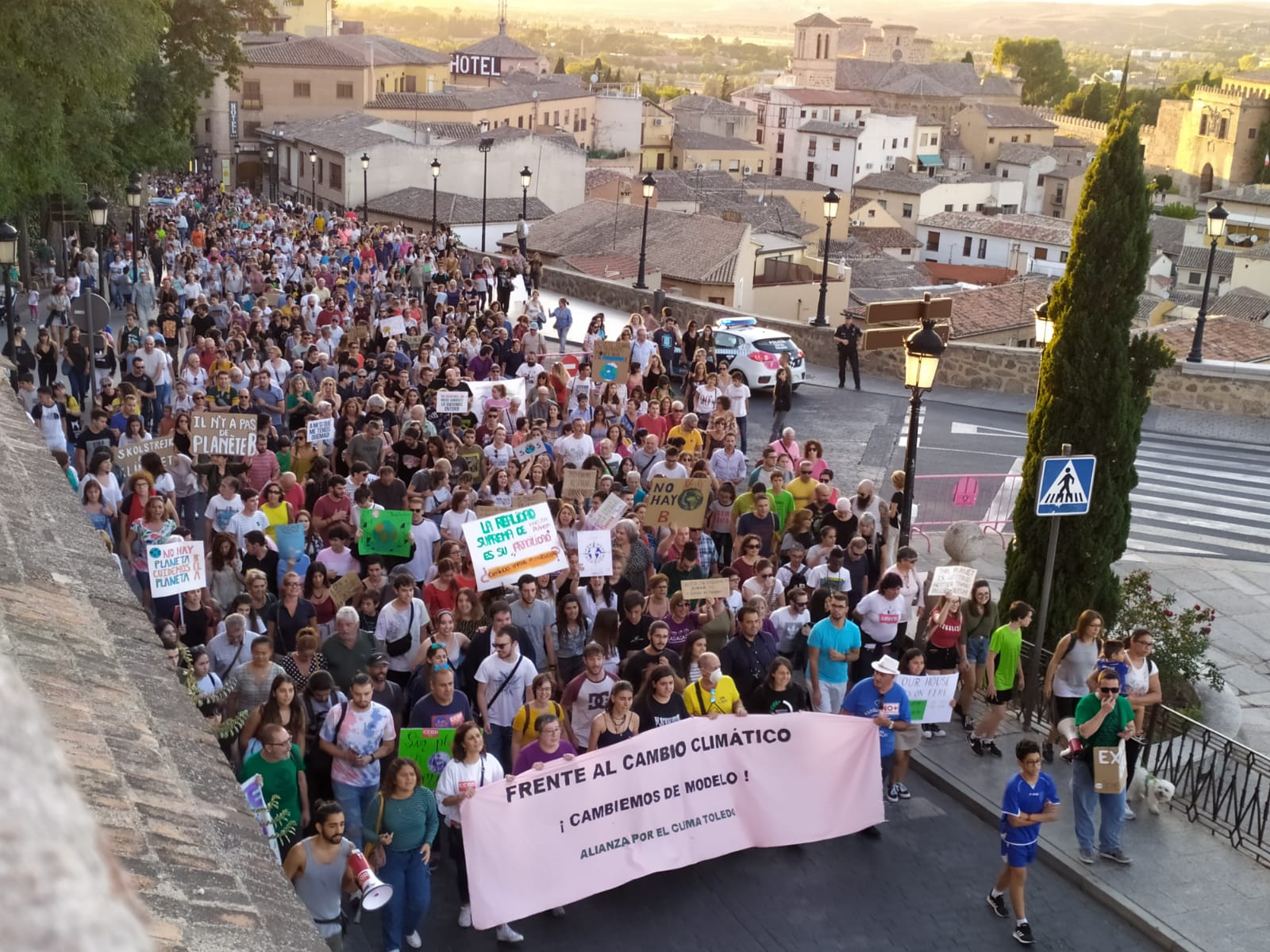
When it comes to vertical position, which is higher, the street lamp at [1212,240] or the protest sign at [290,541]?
the street lamp at [1212,240]

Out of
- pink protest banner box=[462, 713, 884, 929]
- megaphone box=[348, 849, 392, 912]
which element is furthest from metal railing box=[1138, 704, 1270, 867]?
megaphone box=[348, 849, 392, 912]

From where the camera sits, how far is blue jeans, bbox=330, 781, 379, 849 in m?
8.95

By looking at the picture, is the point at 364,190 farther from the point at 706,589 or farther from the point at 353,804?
the point at 353,804

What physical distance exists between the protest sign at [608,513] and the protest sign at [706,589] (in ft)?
6.27

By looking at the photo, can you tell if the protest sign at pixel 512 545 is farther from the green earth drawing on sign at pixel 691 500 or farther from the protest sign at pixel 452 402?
the protest sign at pixel 452 402

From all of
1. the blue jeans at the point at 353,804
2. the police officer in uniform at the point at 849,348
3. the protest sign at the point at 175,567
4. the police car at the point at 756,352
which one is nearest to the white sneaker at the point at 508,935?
the blue jeans at the point at 353,804

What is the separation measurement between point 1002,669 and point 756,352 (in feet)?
51.5

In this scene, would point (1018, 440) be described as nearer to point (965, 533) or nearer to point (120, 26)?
point (965, 533)

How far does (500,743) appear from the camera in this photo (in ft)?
33.6

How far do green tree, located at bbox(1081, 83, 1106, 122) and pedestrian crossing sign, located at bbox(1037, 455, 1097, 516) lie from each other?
170827 mm

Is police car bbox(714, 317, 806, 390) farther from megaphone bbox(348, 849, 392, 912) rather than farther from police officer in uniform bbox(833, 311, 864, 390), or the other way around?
megaphone bbox(348, 849, 392, 912)

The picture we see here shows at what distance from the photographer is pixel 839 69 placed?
161625 millimetres

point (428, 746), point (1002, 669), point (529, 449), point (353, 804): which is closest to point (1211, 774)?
point (1002, 669)

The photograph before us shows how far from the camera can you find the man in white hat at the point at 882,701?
10.4m
